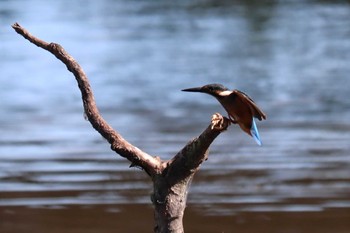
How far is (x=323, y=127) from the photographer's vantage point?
27.0 feet

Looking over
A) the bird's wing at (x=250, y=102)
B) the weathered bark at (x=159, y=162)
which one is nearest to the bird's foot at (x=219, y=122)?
the weathered bark at (x=159, y=162)

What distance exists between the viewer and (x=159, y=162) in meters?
3.00

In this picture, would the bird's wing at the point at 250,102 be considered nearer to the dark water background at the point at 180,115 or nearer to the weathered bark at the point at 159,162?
the weathered bark at the point at 159,162

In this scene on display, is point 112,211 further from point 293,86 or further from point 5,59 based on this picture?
point 5,59

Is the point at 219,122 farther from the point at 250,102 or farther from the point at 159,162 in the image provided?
the point at 159,162

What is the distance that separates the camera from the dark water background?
19.6 feet

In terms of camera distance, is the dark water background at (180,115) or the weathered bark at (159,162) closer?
the weathered bark at (159,162)

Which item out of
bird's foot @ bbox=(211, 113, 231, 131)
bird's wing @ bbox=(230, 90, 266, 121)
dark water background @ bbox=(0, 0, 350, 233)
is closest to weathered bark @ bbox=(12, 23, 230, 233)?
bird's foot @ bbox=(211, 113, 231, 131)

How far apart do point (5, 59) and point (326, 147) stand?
608 cm

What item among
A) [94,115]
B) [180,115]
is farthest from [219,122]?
[180,115]

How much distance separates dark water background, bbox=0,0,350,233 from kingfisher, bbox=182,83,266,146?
8.67 ft

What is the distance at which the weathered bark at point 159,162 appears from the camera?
9.57 ft

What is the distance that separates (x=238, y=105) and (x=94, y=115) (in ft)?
1.50

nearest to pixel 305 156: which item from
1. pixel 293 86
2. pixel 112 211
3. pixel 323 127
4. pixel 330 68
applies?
pixel 323 127
